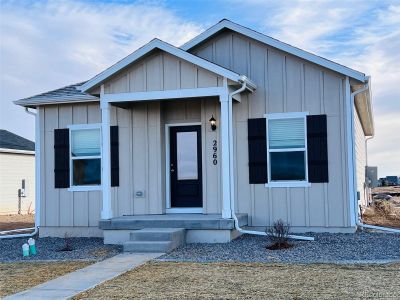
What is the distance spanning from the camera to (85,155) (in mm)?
12812

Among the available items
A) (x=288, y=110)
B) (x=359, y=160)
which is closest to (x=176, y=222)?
(x=288, y=110)

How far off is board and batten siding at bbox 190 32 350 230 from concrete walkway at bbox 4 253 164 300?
312cm

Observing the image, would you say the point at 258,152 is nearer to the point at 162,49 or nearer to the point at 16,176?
the point at 162,49

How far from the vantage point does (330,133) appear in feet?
36.4

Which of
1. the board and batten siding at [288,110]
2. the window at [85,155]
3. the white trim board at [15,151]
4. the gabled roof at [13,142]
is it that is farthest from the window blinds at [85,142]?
the gabled roof at [13,142]

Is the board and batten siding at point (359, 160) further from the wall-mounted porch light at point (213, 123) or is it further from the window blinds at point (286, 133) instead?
the wall-mounted porch light at point (213, 123)

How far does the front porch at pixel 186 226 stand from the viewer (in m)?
10.3

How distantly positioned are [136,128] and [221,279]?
238 inches

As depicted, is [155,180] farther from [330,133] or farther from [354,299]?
[354,299]

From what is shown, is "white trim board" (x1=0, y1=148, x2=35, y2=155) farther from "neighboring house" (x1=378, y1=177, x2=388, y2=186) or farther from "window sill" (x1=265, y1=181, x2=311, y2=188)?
"neighboring house" (x1=378, y1=177, x2=388, y2=186)

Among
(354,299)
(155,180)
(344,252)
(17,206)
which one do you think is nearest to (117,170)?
(155,180)

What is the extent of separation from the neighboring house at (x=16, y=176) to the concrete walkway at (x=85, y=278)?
14985 mm

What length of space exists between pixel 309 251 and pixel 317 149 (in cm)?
270

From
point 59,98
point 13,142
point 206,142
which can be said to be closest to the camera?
point 206,142
